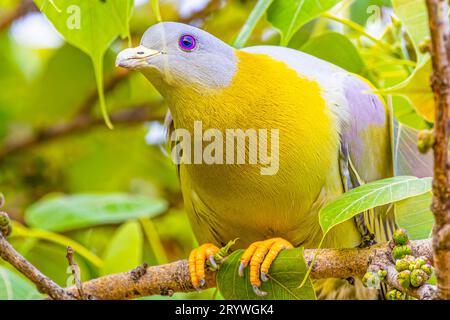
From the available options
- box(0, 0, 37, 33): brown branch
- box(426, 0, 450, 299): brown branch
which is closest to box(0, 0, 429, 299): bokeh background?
box(0, 0, 37, 33): brown branch

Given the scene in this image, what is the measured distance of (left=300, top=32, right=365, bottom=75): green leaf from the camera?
1.91 meters

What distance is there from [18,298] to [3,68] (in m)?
1.92

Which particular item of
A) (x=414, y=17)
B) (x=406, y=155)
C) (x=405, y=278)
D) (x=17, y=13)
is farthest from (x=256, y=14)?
(x=17, y=13)

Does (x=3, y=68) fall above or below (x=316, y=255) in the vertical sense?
above

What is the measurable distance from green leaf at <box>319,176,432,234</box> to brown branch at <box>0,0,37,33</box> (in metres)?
1.98

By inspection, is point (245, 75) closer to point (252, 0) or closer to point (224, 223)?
point (224, 223)

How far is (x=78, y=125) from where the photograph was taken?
3248 mm

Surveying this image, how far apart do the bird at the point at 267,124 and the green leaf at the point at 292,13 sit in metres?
0.18

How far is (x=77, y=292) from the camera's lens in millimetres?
1747

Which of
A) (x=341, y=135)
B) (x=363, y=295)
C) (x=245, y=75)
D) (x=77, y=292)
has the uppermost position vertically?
(x=245, y=75)

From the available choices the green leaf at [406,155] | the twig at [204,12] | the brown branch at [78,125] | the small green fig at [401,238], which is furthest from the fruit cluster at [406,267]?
the brown branch at [78,125]

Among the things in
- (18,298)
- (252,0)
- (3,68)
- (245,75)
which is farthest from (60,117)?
(245,75)

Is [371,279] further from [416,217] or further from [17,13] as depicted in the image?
[17,13]

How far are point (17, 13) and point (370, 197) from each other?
2.11 meters
